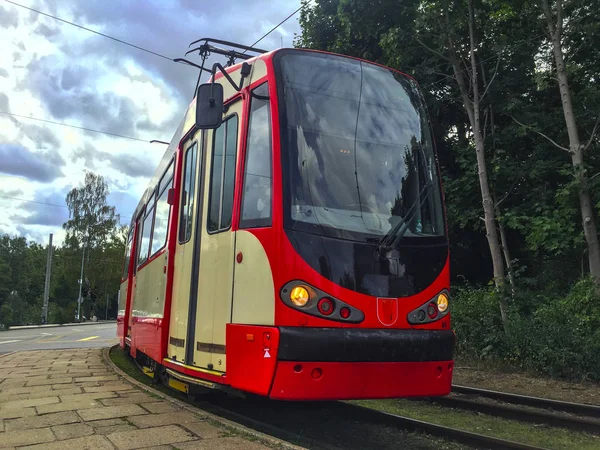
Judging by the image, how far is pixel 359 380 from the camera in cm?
401

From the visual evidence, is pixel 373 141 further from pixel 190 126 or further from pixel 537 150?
pixel 537 150

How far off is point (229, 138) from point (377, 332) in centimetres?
228

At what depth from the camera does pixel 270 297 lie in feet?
13.1

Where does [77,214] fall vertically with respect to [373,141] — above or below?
above

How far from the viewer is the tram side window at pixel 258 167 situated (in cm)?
433

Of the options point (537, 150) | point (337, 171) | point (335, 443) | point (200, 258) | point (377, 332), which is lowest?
point (335, 443)

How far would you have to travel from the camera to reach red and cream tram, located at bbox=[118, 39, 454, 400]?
13.1ft

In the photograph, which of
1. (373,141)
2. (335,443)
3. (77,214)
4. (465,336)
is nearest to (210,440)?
(335,443)

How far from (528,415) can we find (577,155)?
24.9 ft

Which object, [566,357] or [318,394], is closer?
[318,394]

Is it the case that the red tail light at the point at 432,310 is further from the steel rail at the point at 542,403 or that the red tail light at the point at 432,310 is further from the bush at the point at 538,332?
the bush at the point at 538,332

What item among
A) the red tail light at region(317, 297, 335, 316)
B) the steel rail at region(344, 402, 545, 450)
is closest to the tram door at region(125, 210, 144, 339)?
the steel rail at region(344, 402, 545, 450)

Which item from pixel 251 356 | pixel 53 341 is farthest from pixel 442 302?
pixel 53 341

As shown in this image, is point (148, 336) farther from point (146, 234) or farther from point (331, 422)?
point (331, 422)
